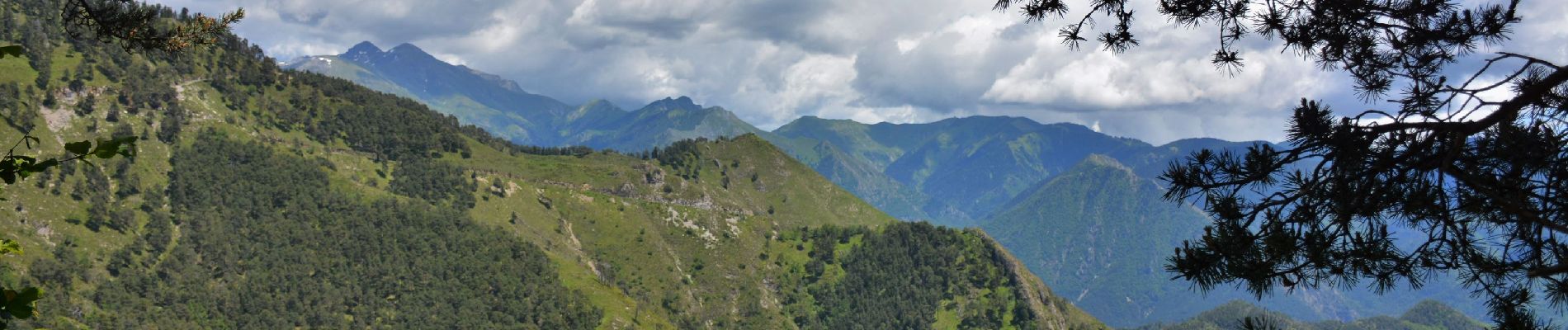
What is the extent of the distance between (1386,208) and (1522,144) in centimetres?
174

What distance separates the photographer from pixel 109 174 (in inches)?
7146

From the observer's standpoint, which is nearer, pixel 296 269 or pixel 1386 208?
pixel 1386 208

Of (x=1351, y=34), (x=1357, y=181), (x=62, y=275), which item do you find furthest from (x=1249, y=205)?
(x=62, y=275)

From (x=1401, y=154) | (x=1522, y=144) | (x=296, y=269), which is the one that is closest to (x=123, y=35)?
(x=1401, y=154)

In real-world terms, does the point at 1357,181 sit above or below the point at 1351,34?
below

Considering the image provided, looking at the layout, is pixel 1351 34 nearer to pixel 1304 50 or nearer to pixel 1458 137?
pixel 1304 50

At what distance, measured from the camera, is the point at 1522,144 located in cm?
1123

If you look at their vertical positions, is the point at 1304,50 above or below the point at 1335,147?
above

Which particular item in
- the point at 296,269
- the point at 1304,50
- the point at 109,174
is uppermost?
the point at 1304,50

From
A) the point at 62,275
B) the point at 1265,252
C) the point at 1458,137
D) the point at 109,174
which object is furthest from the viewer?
the point at 109,174

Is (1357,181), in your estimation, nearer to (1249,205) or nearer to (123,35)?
(1249,205)

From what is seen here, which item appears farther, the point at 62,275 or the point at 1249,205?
the point at 62,275

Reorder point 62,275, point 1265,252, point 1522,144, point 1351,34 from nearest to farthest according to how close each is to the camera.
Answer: point 1522,144
point 1265,252
point 1351,34
point 62,275

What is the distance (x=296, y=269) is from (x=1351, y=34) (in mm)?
210091
